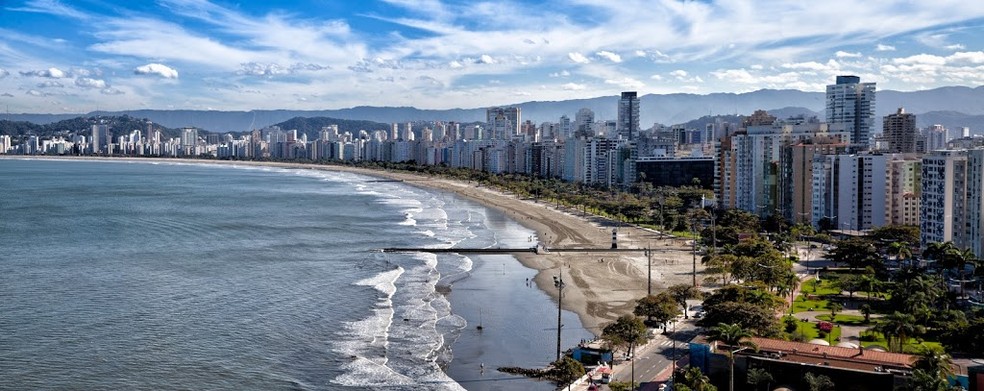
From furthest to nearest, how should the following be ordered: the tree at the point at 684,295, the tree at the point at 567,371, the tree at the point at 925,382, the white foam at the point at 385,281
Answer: the white foam at the point at 385,281, the tree at the point at 684,295, the tree at the point at 567,371, the tree at the point at 925,382

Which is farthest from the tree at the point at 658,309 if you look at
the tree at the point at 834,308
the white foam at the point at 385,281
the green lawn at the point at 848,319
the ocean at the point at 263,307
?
the white foam at the point at 385,281

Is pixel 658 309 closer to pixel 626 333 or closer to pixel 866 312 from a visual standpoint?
pixel 626 333

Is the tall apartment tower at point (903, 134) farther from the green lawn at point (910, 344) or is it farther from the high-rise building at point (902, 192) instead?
the green lawn at point (910, 344)

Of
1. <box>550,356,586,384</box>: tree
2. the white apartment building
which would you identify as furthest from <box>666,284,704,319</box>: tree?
the white apartment building

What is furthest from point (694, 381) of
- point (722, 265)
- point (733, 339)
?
point (722, 265)

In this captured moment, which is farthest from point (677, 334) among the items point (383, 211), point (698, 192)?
point (698, 192)

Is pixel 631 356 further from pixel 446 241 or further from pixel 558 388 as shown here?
pixel 446 241

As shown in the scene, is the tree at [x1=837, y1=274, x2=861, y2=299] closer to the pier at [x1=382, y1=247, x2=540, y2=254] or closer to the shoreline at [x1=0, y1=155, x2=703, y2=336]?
the shoreline at [x1=0, y1=155, x2=703, y2=336]
